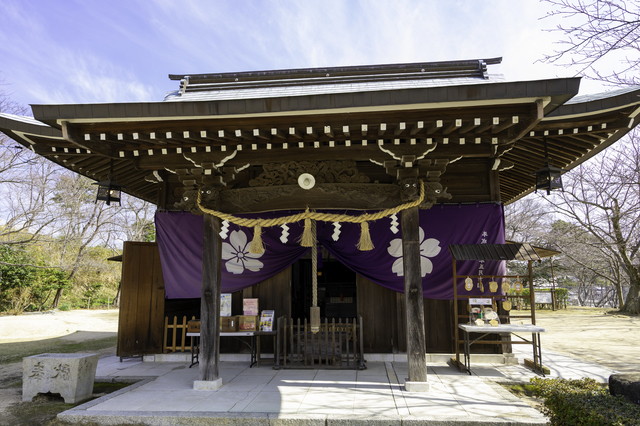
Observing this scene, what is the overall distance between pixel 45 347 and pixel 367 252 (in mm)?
9450

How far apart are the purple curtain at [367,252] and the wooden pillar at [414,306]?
1.33m

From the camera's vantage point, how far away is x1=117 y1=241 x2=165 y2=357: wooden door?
24.6 ft

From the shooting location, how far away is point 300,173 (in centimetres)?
573

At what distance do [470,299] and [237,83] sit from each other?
6803 mm

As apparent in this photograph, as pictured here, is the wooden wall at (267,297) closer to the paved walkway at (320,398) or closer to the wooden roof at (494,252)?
the paved walkway at (320,398)

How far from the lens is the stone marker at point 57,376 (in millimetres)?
5246

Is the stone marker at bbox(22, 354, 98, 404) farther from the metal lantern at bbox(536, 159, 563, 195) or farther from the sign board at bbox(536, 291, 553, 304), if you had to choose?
the sign board at bbox(536, 291, 553, 304)

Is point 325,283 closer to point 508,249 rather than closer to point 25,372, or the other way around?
point 508,249

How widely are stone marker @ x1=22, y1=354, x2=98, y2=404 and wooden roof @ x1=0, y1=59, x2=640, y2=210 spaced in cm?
293

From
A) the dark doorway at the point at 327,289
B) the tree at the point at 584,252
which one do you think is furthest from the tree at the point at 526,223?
the dark doorway at the point at 327,289

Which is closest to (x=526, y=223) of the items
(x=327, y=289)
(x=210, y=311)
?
(x=327, y=289)

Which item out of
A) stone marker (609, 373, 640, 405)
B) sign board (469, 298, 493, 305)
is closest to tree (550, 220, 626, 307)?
sign board (469, 298, 493, 305)

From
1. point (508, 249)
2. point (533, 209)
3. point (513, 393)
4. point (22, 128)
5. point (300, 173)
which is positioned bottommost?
point (513, 393)

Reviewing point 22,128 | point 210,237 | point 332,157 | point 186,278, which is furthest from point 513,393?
point 22,128
